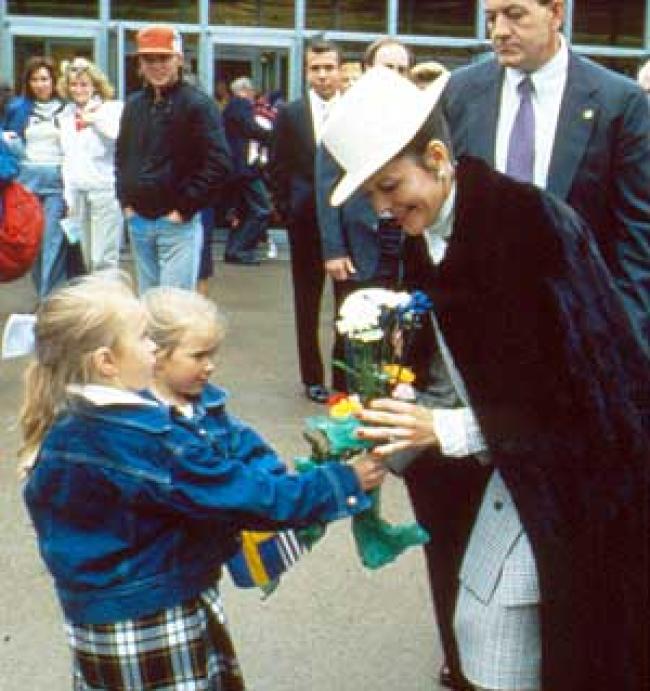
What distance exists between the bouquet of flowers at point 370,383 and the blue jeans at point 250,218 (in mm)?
11015

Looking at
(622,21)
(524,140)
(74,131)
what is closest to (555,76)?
(524,140)

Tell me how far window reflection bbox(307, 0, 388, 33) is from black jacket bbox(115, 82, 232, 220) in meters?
8.41

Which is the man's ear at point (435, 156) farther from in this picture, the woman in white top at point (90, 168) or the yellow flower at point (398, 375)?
the woman in white top at point (90, 168)

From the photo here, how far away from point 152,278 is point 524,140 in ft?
13.1

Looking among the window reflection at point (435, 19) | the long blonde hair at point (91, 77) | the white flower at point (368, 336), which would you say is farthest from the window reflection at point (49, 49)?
the white flower at point (368, 336)

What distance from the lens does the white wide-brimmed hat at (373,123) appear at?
3.16m

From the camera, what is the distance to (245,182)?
14.7 meters

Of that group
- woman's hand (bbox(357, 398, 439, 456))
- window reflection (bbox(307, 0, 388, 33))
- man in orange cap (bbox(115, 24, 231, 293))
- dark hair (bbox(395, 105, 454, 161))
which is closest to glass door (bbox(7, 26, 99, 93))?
window reflection (bbox(307, 0, 388, 33))

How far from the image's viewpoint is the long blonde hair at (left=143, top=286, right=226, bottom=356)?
364 cm

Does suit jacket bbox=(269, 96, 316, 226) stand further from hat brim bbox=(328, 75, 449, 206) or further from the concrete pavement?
hat brim bbox=(328, 75, 449, 206)

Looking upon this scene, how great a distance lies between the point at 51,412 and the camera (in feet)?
10.4

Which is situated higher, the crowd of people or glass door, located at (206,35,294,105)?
the crowd of people

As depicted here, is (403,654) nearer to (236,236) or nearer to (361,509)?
(361,509)

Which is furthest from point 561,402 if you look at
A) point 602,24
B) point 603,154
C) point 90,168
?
point 602,24
